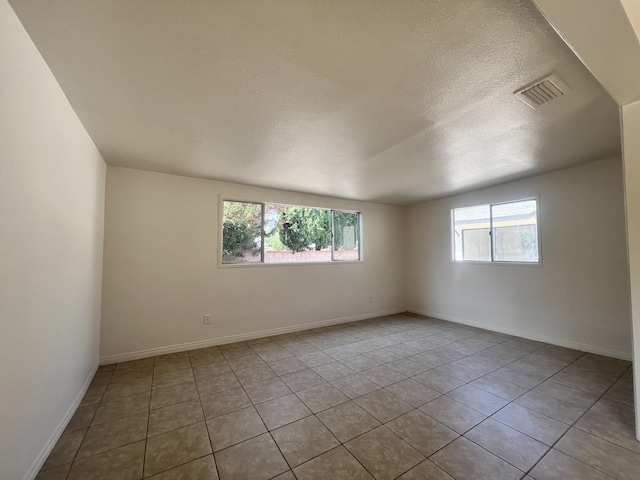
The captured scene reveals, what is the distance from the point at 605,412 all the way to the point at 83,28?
172 inches

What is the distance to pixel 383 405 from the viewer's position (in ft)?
7.30

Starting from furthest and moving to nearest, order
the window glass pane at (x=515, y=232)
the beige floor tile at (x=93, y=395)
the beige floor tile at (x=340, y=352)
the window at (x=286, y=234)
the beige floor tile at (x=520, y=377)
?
1. the window at (x=286, y=234)
2. the window glass pane at (x=515, y=232)
3. the beige floor tile at (x=340, y=352)
4. the beige floor tile at (x=520, y=377)
5. the beige floor tile at (x=93, y=395)

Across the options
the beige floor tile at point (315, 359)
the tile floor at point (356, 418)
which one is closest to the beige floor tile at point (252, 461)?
the tile floor at point (356, 418)

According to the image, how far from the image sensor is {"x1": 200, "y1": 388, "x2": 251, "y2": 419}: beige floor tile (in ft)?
7.07

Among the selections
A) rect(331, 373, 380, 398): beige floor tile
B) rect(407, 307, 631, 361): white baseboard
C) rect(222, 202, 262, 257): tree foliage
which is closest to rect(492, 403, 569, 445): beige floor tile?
rect(331, 373, 380, 398): beige floor tile

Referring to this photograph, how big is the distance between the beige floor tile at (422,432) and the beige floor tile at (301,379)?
89cm

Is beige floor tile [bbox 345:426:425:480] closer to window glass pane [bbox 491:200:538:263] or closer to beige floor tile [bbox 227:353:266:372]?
beige floor tile [bbox 227:353:266:372]

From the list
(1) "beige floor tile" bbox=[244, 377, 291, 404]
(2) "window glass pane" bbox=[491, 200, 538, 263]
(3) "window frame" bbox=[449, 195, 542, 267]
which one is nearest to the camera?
(1) "beige floor tile" bbox=[244, 377, 291, 404]

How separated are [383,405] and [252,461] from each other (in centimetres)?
115

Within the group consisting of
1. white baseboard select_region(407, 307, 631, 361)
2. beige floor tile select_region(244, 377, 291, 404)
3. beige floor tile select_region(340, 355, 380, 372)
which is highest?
white baseboard select_region(407, 307, 631, 361)

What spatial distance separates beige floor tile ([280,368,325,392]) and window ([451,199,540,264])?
3.56m

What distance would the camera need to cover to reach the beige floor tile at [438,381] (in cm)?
250

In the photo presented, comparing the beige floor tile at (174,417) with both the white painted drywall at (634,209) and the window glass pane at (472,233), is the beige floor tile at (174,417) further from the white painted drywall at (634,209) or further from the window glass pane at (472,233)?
the window glass pane at (472,233)

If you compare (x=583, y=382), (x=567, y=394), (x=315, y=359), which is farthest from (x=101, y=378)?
(x=583, y=382)
